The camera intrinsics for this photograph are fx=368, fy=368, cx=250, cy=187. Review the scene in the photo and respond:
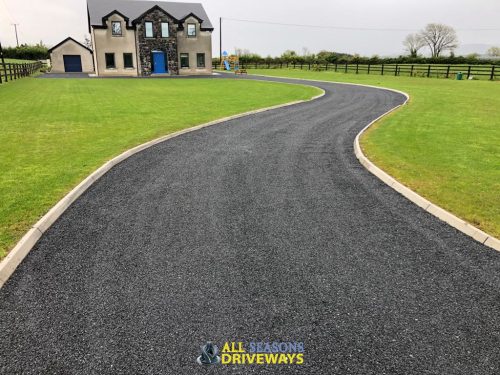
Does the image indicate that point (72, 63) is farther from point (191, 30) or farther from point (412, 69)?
point (412, 69)

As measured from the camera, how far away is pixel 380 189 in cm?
838

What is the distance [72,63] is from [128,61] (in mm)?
16914

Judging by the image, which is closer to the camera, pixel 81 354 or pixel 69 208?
pixel 81 354

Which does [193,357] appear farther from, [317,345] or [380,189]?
[380,189]

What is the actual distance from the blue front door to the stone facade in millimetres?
390

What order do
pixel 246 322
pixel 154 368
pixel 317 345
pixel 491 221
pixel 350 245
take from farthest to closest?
pixel 491 221, pixel 350 245, pixel 246 322, pixel 317 345, pixel 154 368

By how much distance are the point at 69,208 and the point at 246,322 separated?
4737mm

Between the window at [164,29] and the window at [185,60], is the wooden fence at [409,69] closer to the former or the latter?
the window at [185,60]

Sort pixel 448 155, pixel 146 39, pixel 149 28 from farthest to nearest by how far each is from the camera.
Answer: pixel 146 39 → pixel 149 28 → pixel 448 155

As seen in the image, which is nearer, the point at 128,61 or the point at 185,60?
the point at 128,61

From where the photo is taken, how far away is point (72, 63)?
190ft

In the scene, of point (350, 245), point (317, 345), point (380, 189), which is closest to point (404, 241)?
point (350, 245)

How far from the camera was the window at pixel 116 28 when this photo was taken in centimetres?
4481

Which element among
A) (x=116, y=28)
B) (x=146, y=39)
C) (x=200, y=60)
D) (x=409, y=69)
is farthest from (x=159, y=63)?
(x=409, y=69)
